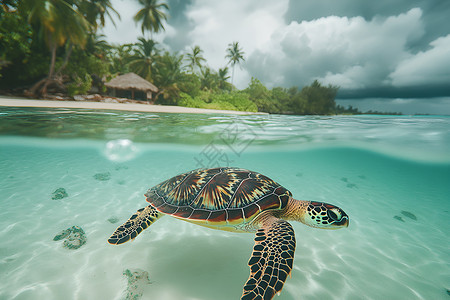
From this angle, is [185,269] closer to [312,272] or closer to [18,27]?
[312,272]

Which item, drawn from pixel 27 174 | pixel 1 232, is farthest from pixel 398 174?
pixel 27 174

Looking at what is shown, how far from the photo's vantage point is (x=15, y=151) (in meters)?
13.7

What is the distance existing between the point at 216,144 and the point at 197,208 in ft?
37.0

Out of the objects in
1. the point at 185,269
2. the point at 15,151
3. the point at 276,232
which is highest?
the point at 276,232

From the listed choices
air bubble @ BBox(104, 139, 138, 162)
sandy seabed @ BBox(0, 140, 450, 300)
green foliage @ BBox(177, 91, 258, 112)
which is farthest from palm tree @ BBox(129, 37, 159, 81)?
sandy seabed @ BBox(0, 140, 450, 300)

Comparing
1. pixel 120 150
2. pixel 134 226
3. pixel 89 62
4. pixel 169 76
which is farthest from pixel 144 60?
pixel 134 226

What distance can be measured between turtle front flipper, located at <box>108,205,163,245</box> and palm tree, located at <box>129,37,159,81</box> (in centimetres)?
2545

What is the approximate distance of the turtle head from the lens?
228 cm

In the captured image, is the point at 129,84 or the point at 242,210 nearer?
the point at 242,210

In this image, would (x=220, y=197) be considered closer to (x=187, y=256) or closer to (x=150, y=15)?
Result: (x=187, y=256)

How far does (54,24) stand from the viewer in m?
11.8

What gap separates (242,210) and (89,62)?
2108 centimetres

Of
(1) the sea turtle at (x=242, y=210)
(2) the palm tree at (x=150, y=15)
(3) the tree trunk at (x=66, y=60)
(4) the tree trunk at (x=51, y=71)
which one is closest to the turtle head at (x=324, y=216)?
(1) the sea turtle at (x=242, y=210)

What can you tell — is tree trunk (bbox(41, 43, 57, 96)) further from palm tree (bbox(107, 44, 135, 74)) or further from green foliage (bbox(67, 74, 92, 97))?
palm tree (bbox(107, 44, 135, 74))
